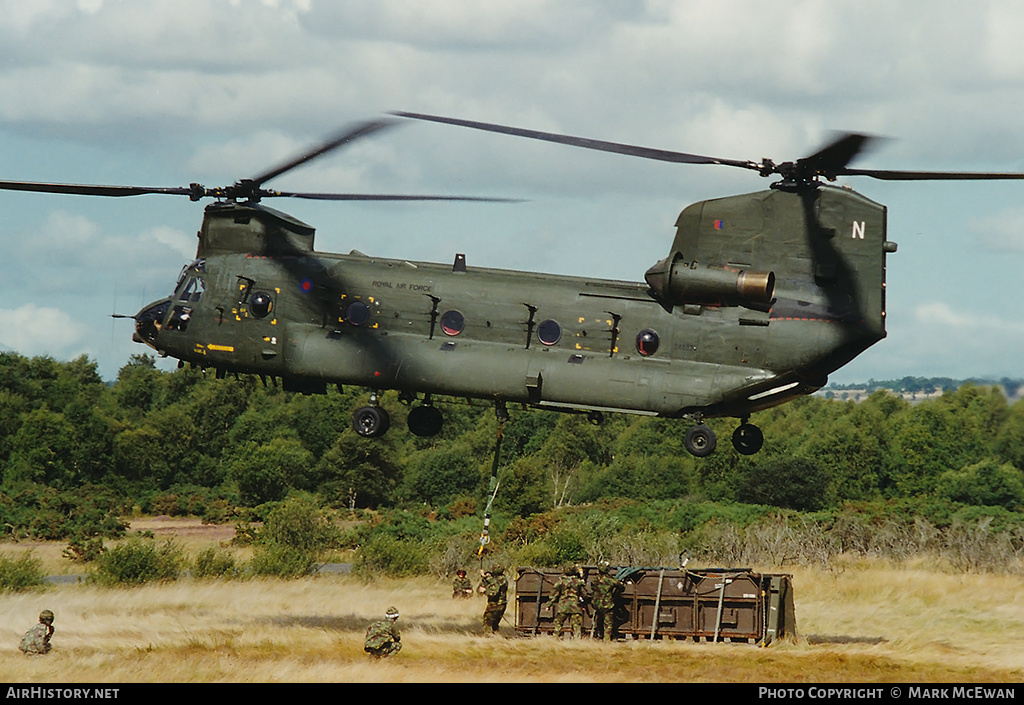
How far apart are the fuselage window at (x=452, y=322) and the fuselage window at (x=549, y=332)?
1.40 m

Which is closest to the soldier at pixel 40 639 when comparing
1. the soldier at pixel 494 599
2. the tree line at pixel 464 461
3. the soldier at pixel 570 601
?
the soldier at pixel 494 599

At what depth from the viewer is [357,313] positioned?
2291 cm

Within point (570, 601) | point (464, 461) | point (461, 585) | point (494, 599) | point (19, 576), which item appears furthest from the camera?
point (464, 461)

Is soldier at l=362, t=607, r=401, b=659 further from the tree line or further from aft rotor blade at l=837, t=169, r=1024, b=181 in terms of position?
the tree line

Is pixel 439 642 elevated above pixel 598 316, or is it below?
below

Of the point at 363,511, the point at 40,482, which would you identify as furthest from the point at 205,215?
the point at 40,482

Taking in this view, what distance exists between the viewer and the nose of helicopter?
23938 mm

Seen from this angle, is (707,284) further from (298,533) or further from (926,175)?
(298,533)

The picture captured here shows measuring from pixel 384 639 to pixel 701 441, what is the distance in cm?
775

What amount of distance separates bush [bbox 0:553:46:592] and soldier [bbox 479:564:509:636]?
54.2 feet

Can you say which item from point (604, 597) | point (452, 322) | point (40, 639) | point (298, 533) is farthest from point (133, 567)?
point (452, 322)

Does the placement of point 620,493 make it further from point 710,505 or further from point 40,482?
point 40,482

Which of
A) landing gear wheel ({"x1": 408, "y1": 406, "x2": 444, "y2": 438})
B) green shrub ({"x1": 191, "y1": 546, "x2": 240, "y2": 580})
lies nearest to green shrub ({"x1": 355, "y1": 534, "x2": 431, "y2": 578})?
green shrub ({"x1": 191, "y1": 546, "x2": 240, "y2": 580})
